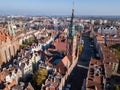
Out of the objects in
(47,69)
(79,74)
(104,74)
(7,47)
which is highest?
(7,47)

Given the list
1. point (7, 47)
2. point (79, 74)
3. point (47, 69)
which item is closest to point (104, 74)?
point (79, 74)

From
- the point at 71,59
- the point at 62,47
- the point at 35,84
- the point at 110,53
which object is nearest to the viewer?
the point at 35,84

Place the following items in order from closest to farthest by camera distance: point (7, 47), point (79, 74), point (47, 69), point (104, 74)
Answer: point (104, 74) → point (47, 69) → point (79, 74) → point (7, 47)

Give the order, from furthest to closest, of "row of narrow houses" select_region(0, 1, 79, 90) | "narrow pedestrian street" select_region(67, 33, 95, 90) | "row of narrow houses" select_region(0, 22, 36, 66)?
"row of narrow houses" select_region(0, 22, 36, 66)
"narrow pedestrian street" select_region(67, 33, 95, 90)
"row of narrow houses" select_region(0, 1, 79, 90)

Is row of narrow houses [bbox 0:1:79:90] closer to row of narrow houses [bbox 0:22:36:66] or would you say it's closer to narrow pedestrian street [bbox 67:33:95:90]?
narrow pedestrian street [bbox 67:33:95:90]

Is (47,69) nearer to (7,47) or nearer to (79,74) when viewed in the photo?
(79,74)

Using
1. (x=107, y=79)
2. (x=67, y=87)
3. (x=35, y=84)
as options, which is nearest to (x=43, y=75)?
(x=35, y=84)

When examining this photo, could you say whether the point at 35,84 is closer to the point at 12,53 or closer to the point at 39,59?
the point at 39,59

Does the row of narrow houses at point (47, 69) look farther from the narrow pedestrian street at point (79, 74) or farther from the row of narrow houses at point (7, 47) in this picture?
the row of narrow houses at point (7, 47)

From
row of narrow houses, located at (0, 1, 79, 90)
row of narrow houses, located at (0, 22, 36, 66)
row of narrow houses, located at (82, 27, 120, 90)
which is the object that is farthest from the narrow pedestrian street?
row of narrow houses, located at (0, 22, 36, 66)

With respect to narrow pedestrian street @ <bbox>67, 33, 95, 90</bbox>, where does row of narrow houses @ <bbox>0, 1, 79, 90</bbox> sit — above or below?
Result: above

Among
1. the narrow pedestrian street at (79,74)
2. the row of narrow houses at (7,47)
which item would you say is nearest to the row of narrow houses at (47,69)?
the narrow pedestrian street at (79,74)
